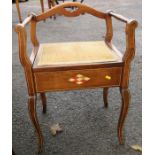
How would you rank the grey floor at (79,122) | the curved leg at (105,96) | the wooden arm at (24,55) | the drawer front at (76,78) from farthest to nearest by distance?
the curved leg at (105,96) < the grey floor at (79,122) < the drawer front at (76,78) < the wooden arm at (24,55)

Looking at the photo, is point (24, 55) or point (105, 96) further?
point (105, 96)

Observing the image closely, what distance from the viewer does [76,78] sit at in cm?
108

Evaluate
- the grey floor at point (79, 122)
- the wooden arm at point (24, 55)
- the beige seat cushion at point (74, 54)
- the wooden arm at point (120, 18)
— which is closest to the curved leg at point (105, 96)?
the grey floor at point (79, 122)

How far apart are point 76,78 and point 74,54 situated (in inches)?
5.7

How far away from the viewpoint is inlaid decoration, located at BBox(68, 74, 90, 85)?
3.55 ft

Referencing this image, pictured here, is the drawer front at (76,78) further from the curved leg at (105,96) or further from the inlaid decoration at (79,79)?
the curved leg at (105,96)

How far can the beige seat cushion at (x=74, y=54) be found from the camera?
1096 millimetres

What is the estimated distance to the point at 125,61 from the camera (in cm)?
108

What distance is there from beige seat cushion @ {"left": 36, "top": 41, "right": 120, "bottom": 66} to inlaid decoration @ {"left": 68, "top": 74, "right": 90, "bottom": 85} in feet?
0.21

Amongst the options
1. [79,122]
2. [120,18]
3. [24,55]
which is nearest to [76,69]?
[24,55]

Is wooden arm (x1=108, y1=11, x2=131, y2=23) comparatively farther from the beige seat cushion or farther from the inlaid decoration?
the inlaid decoration

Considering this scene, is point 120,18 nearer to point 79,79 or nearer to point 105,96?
point 79,79

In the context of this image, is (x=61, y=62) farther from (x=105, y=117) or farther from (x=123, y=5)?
(x=123, y=5)

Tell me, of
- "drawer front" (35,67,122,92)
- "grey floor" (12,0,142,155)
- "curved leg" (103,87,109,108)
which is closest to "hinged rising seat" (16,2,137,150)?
"drawer front" (35,67,122,92)
